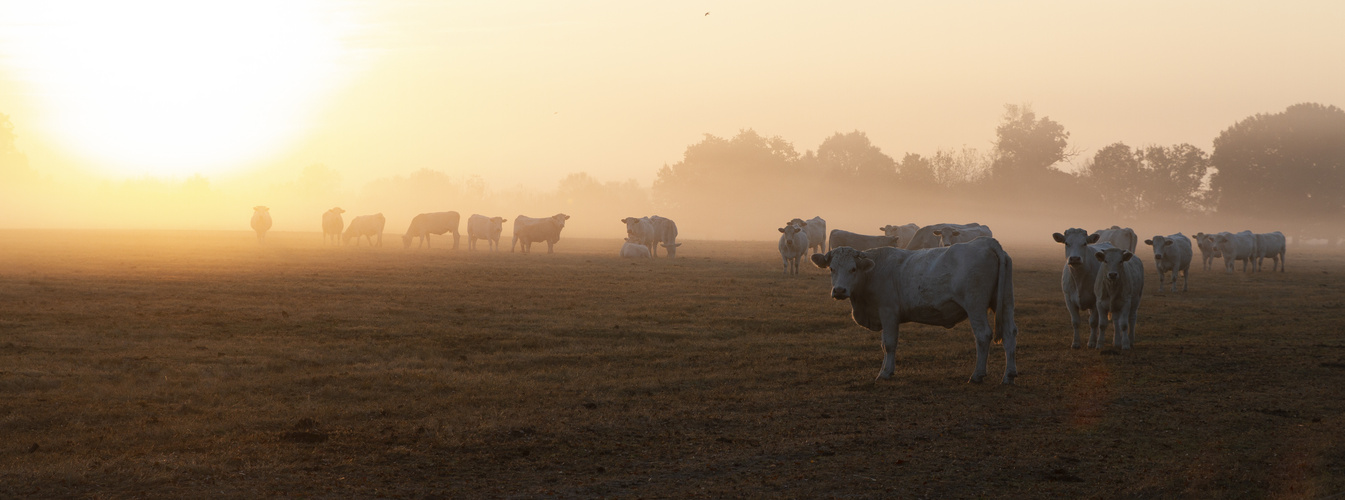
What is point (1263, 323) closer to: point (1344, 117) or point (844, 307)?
point (844, 307)

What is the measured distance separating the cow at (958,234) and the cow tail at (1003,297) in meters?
21.5

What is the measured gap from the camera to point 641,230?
43250 millimetres

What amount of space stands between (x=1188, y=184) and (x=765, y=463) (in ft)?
319

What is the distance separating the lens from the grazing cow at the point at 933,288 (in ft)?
38.7

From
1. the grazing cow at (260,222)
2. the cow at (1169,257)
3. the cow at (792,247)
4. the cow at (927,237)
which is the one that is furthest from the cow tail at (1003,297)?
the grazing cow at (260,222)

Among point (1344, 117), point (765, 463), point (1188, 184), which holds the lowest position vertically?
point (765, 463)

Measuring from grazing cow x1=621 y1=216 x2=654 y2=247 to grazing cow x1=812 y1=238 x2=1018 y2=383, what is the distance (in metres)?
29.8

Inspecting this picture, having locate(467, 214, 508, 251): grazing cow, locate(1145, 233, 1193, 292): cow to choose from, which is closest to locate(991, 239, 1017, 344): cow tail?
locate(1145, 233, 1193, 292): cow

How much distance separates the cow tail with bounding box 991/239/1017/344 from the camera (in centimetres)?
1185

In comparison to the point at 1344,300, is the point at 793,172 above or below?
above

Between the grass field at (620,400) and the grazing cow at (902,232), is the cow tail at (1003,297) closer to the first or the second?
the grass field at (620,400)

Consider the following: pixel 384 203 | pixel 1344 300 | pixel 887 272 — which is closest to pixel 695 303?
pixel 887 272

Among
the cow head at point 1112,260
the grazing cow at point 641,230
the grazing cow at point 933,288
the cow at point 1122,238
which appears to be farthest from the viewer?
the grazing cow at point 641,230

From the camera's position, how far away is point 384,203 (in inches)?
6791
